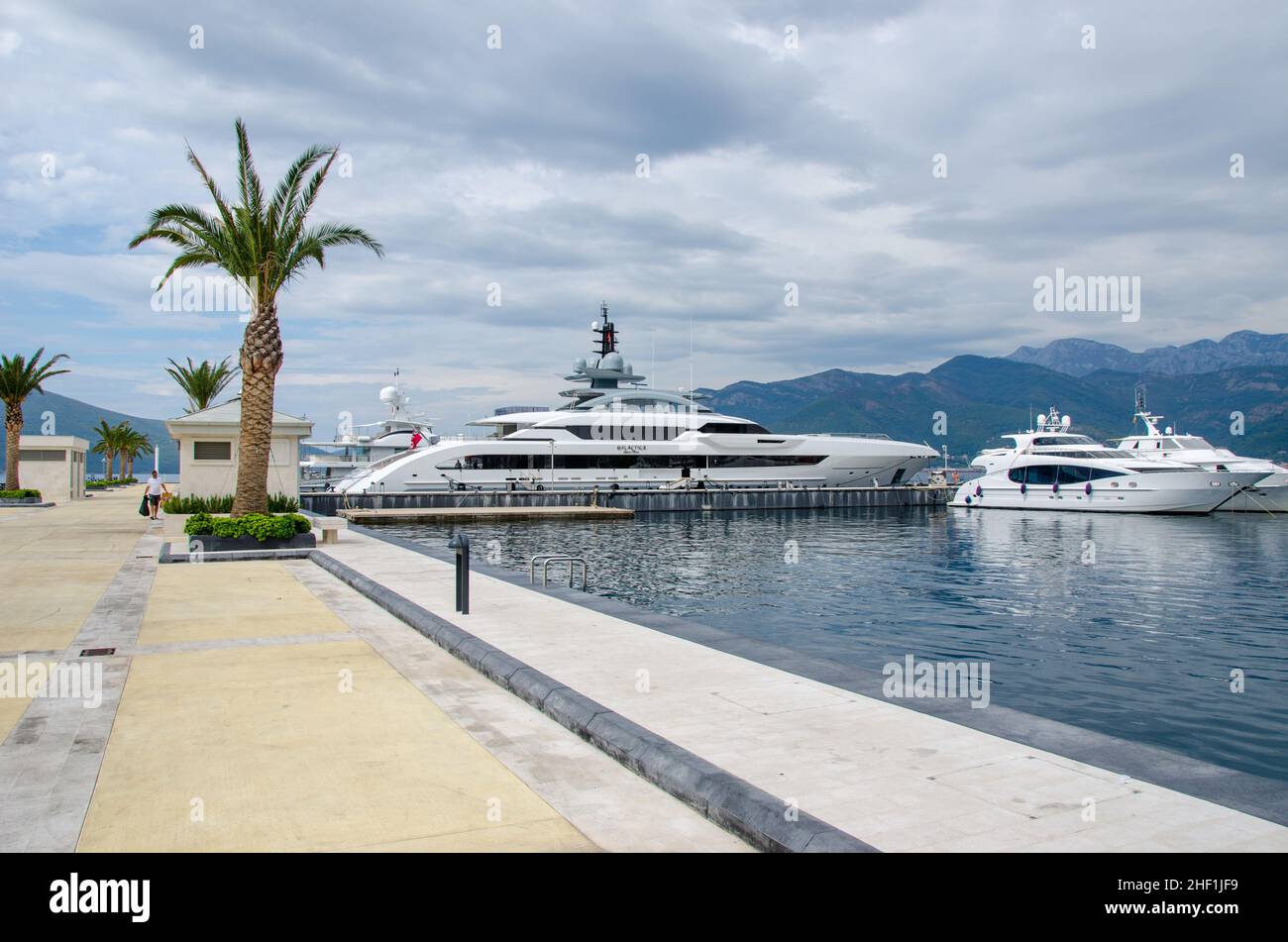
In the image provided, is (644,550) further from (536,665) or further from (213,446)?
(536,665)

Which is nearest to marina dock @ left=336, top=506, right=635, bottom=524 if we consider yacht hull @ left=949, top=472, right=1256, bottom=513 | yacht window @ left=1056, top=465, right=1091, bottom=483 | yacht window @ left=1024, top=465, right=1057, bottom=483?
yacht hull @ left=949, top=472, right=1256, bottom=513

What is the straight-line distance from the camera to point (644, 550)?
26.5 meters

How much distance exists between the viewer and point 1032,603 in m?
16.5

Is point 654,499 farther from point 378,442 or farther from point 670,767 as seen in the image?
point 670,767

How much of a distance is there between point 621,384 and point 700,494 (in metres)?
18.5

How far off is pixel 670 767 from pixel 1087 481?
156ft

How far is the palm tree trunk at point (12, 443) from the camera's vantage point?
38781mm

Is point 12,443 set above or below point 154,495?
above

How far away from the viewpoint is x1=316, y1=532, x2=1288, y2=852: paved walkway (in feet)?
13.3

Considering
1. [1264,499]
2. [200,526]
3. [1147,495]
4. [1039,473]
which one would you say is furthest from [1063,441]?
[200,526]

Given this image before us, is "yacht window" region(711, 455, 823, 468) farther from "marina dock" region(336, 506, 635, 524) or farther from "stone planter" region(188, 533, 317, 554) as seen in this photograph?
"stone planter" region(188, 533, 317, 554)

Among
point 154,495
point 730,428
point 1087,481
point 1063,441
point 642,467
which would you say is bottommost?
point 154,495

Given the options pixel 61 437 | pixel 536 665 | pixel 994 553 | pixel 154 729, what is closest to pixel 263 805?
pixel 154 729

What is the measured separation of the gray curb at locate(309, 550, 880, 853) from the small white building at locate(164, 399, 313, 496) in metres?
17.1
